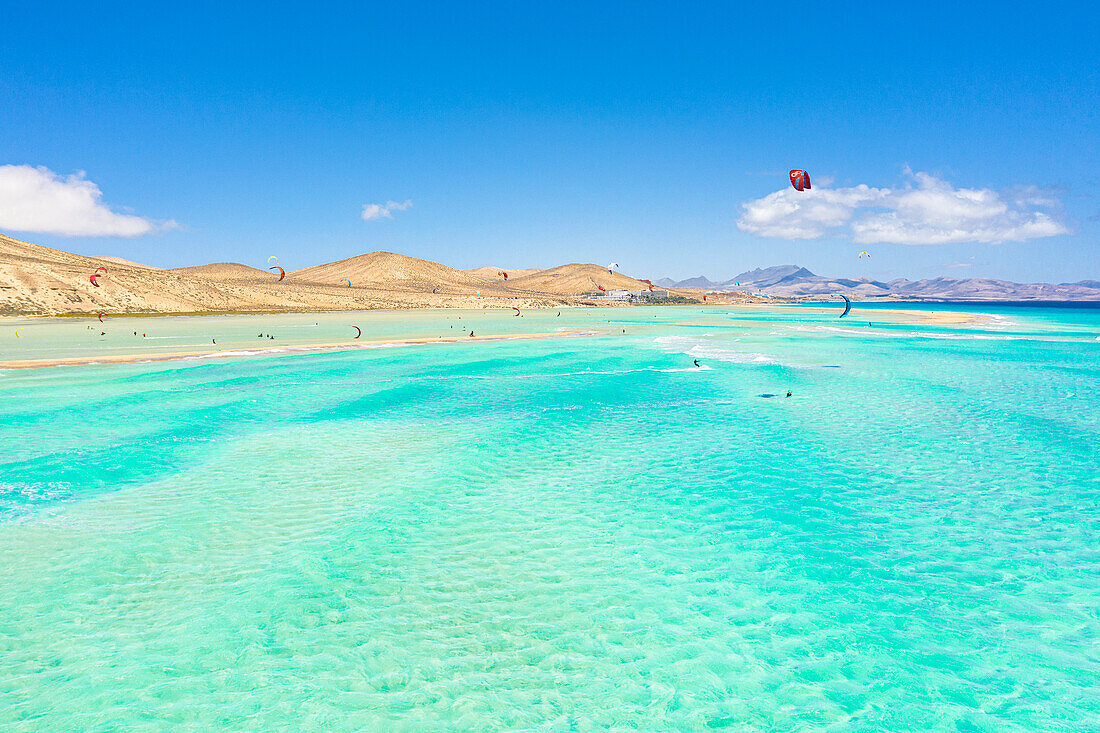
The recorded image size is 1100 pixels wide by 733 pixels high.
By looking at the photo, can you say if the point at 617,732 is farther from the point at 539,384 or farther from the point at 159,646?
the point at 539,384

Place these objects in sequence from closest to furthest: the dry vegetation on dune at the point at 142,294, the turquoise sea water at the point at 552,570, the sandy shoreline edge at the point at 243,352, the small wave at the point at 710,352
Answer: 1. the turquoise sea water at the point at 552,570
2. the sandy shoreline edge at the point at 243,352
3. the small wave at the point at 710,352
4. the dry vegetation on dune at the point at 142,294

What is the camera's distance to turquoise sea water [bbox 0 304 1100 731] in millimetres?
6793

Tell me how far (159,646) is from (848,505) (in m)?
12.1

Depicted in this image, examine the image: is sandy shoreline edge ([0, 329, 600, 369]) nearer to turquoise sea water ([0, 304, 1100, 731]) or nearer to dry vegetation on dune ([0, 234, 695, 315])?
turquoise sea water ([0, 304, 1100, 731])

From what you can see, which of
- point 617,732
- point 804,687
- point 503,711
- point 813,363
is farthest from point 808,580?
point 813,363

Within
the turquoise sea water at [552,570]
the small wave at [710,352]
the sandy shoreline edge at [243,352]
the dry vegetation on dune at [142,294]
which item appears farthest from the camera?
the dry vegetation on dune at [142,294]

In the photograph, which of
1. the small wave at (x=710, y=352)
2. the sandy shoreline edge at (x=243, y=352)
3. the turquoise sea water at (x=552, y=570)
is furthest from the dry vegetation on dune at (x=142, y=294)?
the turquoise sea water at (x=552, y=570)

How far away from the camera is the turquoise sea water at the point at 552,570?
6793mm

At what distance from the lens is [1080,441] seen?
674 inches

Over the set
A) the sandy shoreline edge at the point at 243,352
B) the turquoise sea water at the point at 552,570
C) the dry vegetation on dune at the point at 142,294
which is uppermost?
the dry vegetation on dune at the point at 142,294

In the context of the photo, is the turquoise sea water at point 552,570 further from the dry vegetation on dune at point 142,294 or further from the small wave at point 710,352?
the dry vegetation on dune at point 142,294

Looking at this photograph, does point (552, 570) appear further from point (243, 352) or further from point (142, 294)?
point (142, 294)

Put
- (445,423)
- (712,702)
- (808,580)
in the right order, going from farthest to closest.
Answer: (445,423) → (808,580) → (712,702)

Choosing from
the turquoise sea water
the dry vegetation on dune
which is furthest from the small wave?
the dry vegetation on dune
